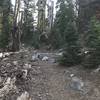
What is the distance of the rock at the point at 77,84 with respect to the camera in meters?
9.81

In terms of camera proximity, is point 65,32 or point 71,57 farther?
point 65,32

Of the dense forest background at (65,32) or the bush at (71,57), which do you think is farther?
the bush at (71,57)

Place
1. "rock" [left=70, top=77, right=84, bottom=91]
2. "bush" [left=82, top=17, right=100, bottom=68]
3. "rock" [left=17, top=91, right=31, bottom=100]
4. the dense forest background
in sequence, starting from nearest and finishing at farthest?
1. "rock" [left=17, top=91, right=31, bottom=100]
2. "rock" [left=70, top=77, right=84, bottom=91]
3. "bush" [left=82, top=17, right=100, bottom=68]
4. the dense forest background

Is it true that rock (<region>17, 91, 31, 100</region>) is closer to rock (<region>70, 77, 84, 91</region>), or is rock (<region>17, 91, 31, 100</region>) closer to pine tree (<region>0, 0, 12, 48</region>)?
rock (<region>70, 77, 84, 91</region>)

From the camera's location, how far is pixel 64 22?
2828cm

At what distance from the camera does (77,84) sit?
33.0 feet

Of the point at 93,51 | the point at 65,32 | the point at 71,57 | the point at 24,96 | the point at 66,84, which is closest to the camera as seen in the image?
the point at 24,96

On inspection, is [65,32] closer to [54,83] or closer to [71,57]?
[71,57]

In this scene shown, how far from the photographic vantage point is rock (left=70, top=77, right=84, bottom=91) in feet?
32.2

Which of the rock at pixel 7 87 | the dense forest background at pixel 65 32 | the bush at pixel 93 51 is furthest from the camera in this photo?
the dense forest background at pixel 65 32

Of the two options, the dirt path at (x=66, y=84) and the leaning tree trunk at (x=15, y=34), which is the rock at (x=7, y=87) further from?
the leaning tree trunk at (x=15, y=34)

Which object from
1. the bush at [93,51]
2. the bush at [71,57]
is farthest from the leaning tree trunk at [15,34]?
the bush at [93,51]

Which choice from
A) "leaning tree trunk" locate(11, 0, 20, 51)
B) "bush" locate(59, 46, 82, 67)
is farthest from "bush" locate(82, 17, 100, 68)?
"leaning tree trunk" locate(11, 0, 20, 51)

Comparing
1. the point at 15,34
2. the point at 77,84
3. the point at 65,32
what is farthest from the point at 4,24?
the point at 77,84
